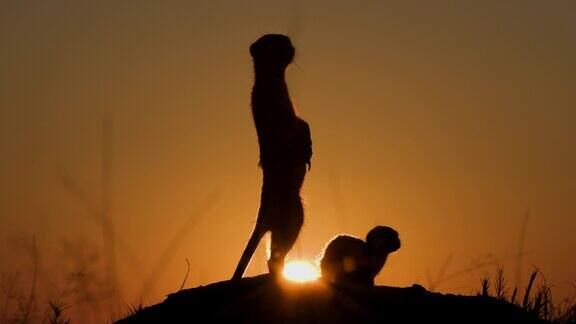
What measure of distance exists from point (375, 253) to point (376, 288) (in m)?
3.39

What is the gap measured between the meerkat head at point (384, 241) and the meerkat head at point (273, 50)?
276 centimetres

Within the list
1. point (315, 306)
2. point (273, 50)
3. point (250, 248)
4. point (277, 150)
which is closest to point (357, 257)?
point (250, 248)

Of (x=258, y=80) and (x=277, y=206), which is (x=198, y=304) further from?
(x=258, y=80)

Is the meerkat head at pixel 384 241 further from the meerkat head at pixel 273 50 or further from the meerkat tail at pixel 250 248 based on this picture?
the meerkat head at pixel 273 50

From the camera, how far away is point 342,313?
6805 millimetres

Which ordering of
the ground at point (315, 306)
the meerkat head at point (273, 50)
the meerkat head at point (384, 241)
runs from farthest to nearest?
the meerkat head at point (384, 241) < the meerkat head at point (273, 50) < the ground at point (315, 306)

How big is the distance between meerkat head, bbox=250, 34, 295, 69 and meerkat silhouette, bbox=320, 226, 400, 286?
2501mm

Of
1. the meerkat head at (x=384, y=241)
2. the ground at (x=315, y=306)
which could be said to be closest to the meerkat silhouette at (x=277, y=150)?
the ground at (x=315, y=306)

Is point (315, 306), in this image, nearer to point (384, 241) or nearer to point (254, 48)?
point (254, 48)

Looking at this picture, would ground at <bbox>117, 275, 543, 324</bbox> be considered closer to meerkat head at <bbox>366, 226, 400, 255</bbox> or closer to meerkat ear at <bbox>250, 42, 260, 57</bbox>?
meerkat ear at <bbox>250, 42, 260, 57</bbox>

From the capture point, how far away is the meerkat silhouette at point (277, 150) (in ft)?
29.1

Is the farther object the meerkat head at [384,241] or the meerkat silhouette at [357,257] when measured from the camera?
the meerkat head at [384,241]

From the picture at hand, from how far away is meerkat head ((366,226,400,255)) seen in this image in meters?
10.9

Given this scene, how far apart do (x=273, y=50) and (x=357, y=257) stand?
2.79 metres
